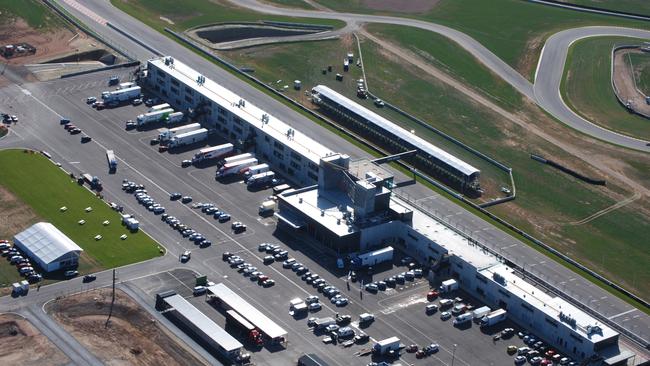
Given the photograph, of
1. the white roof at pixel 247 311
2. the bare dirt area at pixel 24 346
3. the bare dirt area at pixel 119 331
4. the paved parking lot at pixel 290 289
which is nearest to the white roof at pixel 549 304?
the paved parking lot at pixel 290 289

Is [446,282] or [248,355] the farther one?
[446,282]

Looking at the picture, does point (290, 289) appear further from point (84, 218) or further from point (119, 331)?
point (84, 218)

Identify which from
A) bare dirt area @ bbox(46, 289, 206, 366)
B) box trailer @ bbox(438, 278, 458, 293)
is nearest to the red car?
box trailer @ bbox(438, 278, 458, 293)

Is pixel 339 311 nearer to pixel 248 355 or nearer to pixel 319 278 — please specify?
pixel 319 278

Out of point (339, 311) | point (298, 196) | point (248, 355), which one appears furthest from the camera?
point (298, 196)

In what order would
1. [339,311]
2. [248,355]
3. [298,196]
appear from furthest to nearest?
[298,196], [339,311], [248,355]

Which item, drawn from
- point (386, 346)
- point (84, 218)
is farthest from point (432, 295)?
point (84, 218)

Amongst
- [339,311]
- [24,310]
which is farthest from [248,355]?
[24,310]
